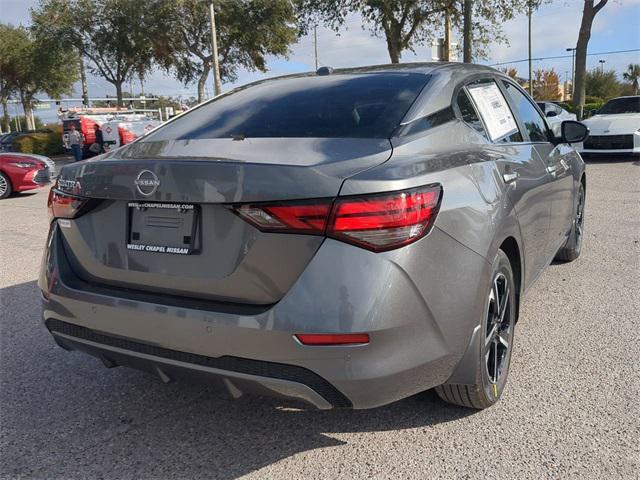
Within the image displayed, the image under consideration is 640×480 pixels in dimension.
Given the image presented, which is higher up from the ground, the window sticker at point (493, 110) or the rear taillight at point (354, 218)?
the window sticker at point (493, 110)

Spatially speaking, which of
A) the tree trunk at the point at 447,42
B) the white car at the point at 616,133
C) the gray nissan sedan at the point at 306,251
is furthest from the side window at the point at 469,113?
the tree trunk at the point at 447,42

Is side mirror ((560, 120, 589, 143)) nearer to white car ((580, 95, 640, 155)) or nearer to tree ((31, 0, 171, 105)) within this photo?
white car ((580, 95, 640, 155))

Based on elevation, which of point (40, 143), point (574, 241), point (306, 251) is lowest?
point (574, 241)

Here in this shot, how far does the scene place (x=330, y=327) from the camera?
2055 millimetres

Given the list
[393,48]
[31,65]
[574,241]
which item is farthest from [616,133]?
[31,65]

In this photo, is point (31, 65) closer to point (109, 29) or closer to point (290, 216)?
Result: point (109, 29)

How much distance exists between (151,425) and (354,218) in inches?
61.3

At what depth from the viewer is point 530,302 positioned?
4.41m

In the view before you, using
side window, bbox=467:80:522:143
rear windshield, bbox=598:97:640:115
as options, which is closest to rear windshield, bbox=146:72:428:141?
side window, bbox=467:80:522:143

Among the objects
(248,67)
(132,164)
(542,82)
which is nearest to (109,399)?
(132,164)

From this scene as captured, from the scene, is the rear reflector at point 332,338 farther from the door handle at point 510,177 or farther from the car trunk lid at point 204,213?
the door handle at point 510,177

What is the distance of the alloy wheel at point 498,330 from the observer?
278 centimetres

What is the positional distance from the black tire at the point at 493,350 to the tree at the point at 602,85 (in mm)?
59844

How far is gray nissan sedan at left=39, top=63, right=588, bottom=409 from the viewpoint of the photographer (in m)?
2.08
